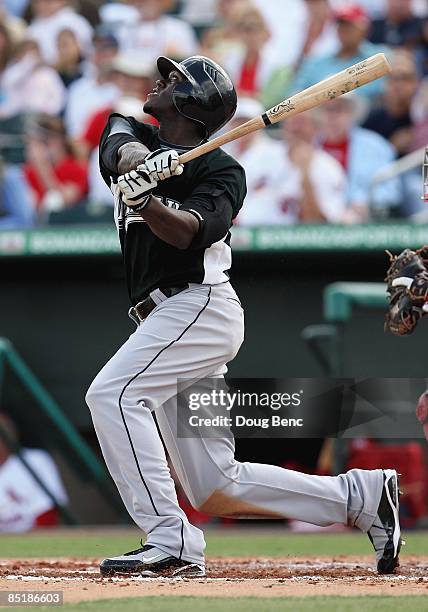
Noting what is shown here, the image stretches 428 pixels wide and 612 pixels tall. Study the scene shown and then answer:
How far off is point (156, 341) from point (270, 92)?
6.22 metres

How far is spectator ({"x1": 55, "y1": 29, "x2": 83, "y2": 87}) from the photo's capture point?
10273mm

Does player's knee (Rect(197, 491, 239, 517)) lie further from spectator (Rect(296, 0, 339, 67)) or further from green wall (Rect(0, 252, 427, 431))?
spectator (Rect(296, 0, 339, 67))

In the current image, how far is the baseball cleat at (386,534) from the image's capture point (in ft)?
12.4

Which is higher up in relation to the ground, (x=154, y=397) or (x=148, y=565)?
(x=154, y=397)

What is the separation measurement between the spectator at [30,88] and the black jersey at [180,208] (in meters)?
6.37

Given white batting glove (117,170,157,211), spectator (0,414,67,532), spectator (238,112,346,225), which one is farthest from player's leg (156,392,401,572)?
spectator (238,112,346,225)

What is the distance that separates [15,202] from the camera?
29.8ft

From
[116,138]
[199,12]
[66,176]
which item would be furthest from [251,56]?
[116,138]

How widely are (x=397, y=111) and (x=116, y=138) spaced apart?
5.80 meters

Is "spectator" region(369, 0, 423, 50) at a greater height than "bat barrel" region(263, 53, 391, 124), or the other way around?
"spectator" region(369, 0, 423, 50)

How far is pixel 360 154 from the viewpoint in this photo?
29.1 ft

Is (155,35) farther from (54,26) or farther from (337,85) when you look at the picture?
(337,85)

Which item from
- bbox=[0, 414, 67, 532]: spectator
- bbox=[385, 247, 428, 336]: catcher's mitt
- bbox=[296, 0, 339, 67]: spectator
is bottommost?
bbox=[0, 414, 67, 532]: spectator

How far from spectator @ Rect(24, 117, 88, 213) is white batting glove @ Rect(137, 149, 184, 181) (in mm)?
5556
